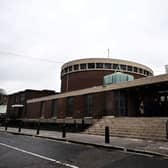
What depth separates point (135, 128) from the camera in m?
18.6

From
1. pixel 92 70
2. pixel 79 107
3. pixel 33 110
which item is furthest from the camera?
pixel 92 70

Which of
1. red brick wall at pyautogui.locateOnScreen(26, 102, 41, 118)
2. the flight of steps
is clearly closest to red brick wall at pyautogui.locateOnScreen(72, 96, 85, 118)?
the flight of steps

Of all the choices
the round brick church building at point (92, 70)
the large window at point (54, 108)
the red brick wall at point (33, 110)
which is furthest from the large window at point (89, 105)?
the red brick wall at point (33, 110)

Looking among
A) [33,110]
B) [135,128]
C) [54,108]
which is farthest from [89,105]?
[33,110]

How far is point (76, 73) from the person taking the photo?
1727 inches

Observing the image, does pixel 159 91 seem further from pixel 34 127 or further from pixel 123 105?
pixel 34 127

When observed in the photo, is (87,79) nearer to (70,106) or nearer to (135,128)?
(70,106)

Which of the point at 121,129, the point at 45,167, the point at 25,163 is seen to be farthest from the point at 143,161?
the point at 121,129

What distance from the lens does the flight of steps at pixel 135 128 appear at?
54.6ft

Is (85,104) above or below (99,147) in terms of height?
above

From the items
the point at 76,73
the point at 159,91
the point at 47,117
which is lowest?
the point at 47,117

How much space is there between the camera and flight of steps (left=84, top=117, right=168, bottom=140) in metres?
16.7

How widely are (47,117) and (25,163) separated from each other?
28618mm

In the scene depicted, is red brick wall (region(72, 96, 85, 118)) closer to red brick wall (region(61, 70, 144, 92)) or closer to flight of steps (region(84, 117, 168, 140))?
flight of steps (region(84, 117, 168, 140))
